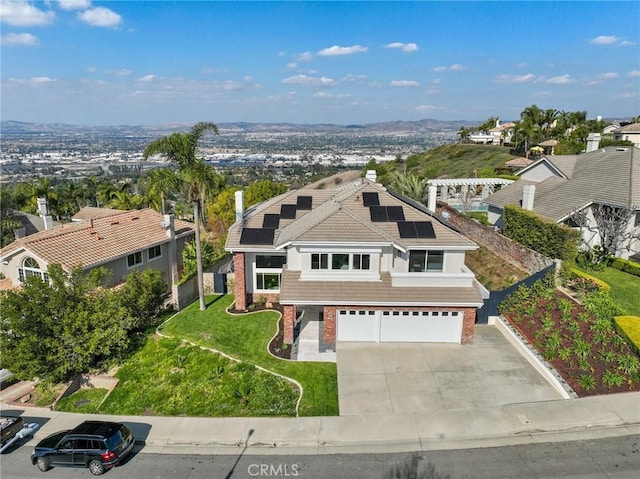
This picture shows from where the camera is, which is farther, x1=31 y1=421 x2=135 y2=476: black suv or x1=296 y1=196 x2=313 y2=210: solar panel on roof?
x1=296 y1=196 x2=313 y2=210: solar panel on roof

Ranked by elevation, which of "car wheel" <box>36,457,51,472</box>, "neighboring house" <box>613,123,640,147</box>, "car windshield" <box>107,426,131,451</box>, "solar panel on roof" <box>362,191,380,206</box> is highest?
"neighboring house" <box>613,123,640,147</box>

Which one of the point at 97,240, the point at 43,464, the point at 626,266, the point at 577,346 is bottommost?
the point at 43,464

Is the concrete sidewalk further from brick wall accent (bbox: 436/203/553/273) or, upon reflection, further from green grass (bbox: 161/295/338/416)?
brick wall accent (bbox: 436/203/553/273)

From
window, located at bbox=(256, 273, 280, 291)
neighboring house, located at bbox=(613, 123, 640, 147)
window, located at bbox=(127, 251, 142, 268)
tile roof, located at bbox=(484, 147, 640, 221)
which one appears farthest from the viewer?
neighboring house, located at bbox=(613, 123, 640, 147)

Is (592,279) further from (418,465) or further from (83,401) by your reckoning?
(83,401)

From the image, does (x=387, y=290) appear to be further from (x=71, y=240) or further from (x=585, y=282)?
(x=71, y=240)

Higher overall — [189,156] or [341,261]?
[189,156]

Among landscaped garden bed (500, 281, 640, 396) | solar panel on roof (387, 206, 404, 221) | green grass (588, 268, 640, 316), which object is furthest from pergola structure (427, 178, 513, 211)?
landscaped garden bed (500, 281, 640, 396)

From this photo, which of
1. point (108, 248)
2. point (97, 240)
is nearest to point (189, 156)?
point (108, 248)
